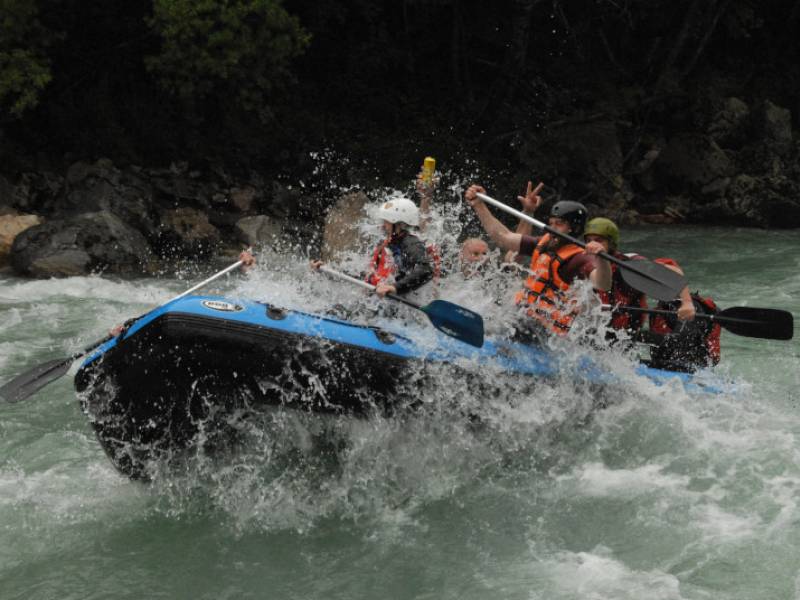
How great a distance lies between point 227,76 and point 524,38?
5151 millimetres

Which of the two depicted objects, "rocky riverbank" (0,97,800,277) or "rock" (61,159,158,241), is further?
"rock" (61,159,158,241)

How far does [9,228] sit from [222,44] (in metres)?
3.40

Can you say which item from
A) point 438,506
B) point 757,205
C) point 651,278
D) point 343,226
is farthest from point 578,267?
point 757,205

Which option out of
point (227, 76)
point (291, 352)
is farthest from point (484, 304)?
point (227, 76)

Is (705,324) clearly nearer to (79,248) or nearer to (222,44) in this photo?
(79,248)

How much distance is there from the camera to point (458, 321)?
4.67 meters

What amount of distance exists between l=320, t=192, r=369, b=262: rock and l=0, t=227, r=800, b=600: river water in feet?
17.0

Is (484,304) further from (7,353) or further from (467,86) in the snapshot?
(467,86)

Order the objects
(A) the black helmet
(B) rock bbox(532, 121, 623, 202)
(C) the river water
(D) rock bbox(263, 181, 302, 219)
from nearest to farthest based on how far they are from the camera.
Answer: (C) the river water → (A) the black helmet → (D) rock bbox(263, 181, 302, 219) → (B) rock bbox(532, 121, 623, 202)

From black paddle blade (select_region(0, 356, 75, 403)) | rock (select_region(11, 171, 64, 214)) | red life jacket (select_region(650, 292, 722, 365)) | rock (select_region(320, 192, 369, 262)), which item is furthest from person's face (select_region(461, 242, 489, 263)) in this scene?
rock (select_region(11, 171, 64, 214))

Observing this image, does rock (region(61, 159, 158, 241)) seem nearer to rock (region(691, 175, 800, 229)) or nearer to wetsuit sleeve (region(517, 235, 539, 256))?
wetsuit sleeve (region(517, 235, 539, 256))

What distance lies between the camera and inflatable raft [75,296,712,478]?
4.35 m

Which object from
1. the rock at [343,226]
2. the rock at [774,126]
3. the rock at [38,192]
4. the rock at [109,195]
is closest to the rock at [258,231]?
the rock at [343,226]

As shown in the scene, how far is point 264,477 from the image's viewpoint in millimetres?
4922
